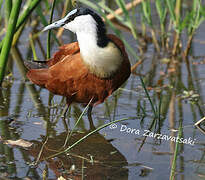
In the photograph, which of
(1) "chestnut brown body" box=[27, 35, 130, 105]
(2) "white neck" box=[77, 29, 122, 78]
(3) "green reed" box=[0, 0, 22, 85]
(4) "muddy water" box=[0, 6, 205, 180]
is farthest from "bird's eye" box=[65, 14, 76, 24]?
(4) "muddy water" box=[0, 6, 205, 180]

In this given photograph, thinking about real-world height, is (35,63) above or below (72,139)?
above

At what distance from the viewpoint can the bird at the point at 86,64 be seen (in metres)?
3.42

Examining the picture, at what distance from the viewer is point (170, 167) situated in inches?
122

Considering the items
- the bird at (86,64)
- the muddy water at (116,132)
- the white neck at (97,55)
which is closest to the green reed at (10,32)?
the bird at (86,64)

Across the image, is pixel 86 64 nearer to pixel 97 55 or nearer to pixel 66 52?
pixel 97 55

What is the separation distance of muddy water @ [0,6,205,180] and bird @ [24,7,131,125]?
0.90 feet

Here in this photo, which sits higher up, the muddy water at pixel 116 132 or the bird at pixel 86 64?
the bird at pixel 86 64

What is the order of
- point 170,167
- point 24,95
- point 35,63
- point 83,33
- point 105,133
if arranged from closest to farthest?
1. point 170,167
2. point 83,33
3. point 105,133
4. point 35,63
5. point 24,95

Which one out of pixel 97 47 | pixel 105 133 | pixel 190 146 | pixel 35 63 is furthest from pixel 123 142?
pixel 35 63

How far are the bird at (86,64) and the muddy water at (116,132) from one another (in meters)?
0.27

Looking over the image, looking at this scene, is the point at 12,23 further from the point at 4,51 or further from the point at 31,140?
the point at 31,140

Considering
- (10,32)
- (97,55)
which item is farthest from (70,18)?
(10,32)

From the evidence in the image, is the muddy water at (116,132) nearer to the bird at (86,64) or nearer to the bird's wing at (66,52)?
the bird at (86,64)

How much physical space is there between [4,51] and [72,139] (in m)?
0.87
